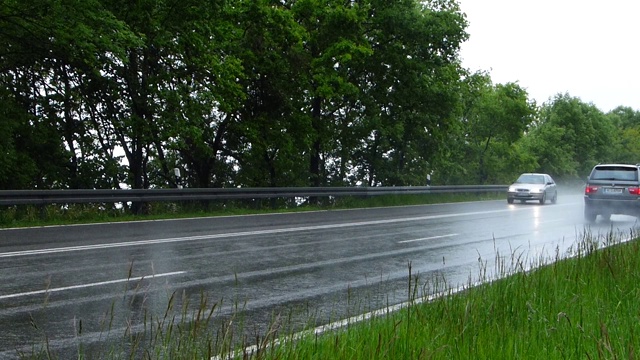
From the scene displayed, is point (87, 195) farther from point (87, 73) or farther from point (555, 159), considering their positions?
point (555, 159)

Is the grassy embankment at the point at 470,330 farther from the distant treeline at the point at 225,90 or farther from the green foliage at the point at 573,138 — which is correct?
the green foliage at the point at 573,138

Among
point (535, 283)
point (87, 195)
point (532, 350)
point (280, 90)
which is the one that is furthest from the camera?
point (280, 90)

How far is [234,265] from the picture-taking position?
11.8m

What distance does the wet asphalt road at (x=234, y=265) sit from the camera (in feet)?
24.8

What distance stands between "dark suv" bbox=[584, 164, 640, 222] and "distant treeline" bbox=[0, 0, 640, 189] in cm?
1207

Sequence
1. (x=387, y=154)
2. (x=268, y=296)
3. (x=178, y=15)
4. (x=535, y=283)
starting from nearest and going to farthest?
1. (x=535, y=283)
2. (x=268, y=296)
3. (x=178, y=15)
4. (x=387, y=154)

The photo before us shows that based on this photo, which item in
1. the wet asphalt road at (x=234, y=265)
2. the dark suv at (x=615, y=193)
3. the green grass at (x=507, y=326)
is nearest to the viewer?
the green grass at (x=507, y=326)

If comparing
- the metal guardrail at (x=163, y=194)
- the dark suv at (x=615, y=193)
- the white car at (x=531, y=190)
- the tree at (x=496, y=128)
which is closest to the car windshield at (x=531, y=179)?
the white car at (x=531, y=190)

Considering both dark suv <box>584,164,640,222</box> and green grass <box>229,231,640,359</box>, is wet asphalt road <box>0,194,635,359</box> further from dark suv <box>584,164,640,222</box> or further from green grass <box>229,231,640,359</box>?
dark suv <box>584,164,640,222</box>

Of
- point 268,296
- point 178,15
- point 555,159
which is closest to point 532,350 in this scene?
point 268,296

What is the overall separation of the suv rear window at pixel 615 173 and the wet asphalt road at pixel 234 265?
11.8ft

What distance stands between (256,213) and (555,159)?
63.1 m

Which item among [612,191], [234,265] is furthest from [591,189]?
[234,265]

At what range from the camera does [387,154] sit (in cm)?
4491
